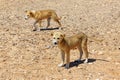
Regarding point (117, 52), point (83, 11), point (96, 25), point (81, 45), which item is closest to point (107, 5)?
point (83, 11)

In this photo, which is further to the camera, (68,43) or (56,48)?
(56,48)

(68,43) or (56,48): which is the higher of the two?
(68,43)

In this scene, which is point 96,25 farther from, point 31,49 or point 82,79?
point 82,79

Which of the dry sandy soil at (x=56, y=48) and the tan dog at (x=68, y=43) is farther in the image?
the dry sandy soil at (x=56, y=48)

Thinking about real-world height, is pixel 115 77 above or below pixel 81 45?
below

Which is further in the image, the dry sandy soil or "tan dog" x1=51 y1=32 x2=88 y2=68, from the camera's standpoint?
the dry sandy soil

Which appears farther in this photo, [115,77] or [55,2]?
[55,2]

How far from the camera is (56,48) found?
11031mm

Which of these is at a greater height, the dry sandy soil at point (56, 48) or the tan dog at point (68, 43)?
the tan dog at point (68, 43)

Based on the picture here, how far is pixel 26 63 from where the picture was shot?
9.66 meters

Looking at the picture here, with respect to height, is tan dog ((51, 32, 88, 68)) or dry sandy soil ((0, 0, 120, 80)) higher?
tan dog ((51, 32, 88, 68))

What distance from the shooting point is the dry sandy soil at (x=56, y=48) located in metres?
A: 9.11

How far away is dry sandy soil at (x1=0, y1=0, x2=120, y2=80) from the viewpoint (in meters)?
9.11

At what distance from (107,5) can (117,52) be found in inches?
321
